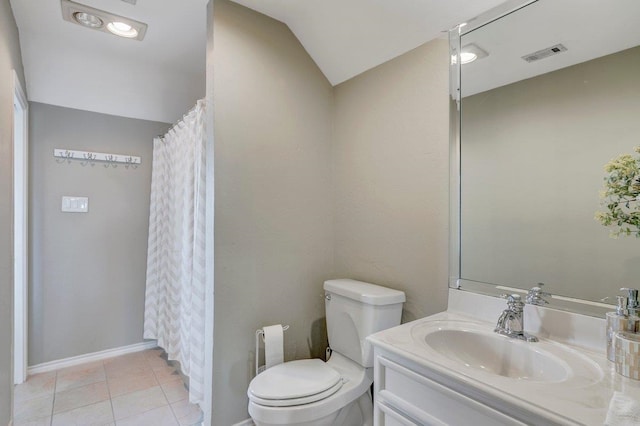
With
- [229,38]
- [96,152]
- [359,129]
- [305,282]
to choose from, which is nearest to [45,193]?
[96,152]

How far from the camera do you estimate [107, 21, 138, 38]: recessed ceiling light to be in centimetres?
194

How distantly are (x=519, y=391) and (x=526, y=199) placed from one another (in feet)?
2.57

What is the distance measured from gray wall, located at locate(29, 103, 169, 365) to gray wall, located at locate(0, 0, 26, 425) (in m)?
0.89

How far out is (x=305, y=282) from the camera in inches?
80.2

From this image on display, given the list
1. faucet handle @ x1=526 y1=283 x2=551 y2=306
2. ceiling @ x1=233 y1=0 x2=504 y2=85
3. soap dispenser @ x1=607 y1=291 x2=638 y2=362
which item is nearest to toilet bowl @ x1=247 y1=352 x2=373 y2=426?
faucet handle @ x1=526 y1=283 x2=551 y2=306

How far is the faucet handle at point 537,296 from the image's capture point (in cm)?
121

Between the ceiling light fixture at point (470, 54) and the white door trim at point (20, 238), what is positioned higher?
the ceiling light fixture at point (470, 54)

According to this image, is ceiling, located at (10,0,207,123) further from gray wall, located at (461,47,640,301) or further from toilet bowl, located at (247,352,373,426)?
toilet bowl, located at (247,352,373,426)

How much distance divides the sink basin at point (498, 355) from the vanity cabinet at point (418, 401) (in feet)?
0.56

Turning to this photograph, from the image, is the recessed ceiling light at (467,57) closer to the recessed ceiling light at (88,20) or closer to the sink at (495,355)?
the sink at (495,355)

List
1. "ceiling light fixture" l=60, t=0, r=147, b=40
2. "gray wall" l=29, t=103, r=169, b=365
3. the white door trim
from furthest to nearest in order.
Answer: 1. "gray wall" l=29, t=103, r=169, b=365
2. the white door trim
3. "ceiling light fixture" l=60, t=0, r=147, b=40

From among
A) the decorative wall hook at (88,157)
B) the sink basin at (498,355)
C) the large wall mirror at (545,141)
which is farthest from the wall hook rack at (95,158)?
the sink basin at (498,355)

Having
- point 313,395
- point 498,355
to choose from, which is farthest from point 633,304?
point 313,395

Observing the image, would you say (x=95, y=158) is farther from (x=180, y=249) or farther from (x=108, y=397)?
(x=108, y=397)
